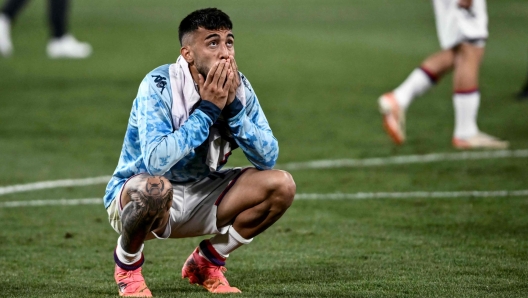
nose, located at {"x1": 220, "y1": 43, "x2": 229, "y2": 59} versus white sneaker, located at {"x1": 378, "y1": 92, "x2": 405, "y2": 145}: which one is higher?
nose, located at {"x1": 220, "y1": 43, "x2": 229, "y2": 59}

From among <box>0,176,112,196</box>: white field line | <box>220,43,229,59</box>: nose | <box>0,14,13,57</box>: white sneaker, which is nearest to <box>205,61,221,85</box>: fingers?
<box>220,43,229,59</box>: nose

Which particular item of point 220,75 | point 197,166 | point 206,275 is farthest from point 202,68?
point 206,275

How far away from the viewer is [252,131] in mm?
4168

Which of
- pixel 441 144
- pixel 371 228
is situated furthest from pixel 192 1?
pixel 371 228

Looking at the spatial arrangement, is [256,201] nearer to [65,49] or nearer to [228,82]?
[228,82]

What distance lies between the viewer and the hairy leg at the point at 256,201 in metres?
4.25

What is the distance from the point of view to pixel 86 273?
4648mm

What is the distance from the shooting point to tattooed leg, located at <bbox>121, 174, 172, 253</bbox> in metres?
3.89

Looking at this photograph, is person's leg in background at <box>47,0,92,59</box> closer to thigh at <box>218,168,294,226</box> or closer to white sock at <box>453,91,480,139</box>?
white sock at <box>453,91,480,139</box>

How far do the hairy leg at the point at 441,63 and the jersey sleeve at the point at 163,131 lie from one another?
16.6ft

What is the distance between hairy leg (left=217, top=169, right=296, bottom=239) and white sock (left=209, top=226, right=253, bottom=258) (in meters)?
0.02

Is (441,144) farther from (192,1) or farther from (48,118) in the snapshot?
(192,1)

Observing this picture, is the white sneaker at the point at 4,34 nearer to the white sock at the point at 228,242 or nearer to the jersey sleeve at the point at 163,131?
the white sock at the point at 228,242

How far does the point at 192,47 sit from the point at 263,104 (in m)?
6.87
